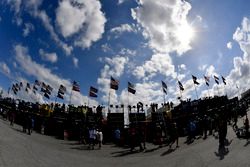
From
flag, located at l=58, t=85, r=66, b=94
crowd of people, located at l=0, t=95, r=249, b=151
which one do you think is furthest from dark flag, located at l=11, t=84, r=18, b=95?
crowd of people, located at l=0, t=95, r=249, b=151

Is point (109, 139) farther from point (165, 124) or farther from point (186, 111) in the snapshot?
point (186, 111)

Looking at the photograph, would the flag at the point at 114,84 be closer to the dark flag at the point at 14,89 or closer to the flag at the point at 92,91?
the flag at the point at 92,91

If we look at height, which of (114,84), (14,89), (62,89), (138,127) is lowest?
(138,127)

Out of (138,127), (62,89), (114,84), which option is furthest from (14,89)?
(138,127)

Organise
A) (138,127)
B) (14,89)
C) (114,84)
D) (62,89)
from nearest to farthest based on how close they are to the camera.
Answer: (138,127), (114,84), (62,89), (14,89)

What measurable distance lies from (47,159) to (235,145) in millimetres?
11366

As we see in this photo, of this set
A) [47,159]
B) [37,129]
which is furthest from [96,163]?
[37,129]

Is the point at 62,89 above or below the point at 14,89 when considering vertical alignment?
below

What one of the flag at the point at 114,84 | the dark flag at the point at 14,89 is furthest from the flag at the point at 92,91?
the dark flag at the point at 14,89

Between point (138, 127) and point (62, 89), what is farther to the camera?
point (62, 89)

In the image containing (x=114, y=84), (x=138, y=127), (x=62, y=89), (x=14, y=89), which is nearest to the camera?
(x=138, y=127)

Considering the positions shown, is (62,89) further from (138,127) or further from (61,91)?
(138,127)

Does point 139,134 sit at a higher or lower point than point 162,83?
lower

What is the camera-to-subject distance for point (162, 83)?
39.7 metres
